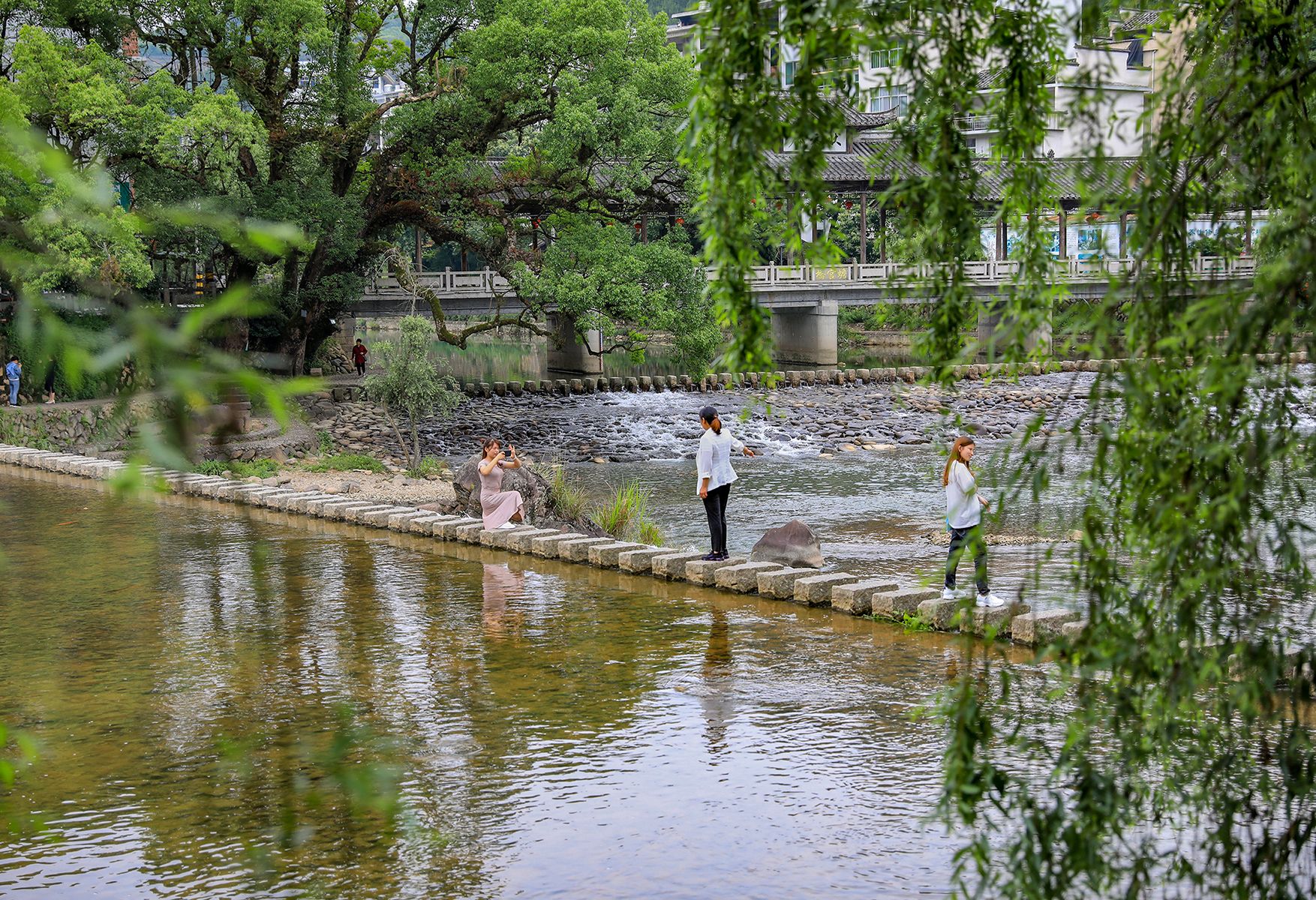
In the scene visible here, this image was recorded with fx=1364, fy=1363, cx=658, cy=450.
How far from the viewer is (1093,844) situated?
3797mm

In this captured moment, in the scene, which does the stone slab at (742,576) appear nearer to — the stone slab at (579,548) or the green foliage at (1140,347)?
the stone slab at (579,548)

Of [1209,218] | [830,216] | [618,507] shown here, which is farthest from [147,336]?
[618,507]

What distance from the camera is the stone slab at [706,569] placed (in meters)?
12.5

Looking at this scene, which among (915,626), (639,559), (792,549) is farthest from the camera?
(792,549)

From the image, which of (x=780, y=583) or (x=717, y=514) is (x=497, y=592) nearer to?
(x=717, y=514)

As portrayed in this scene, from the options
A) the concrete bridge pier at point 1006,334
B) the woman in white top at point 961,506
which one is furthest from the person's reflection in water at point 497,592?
the concrete bridge pier at point 1006,334

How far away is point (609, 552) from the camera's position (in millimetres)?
13570

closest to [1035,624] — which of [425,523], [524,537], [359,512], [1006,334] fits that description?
[1006,334]

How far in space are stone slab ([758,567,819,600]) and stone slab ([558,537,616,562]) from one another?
221 cm

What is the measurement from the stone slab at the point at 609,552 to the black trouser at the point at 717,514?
777 mm

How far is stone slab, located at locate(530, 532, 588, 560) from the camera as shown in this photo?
14164 mm

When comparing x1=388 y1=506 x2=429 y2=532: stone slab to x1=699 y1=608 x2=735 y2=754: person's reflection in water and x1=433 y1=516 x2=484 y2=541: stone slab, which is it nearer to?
x1=433 y1=516 x2=484 y2=541: stone slab

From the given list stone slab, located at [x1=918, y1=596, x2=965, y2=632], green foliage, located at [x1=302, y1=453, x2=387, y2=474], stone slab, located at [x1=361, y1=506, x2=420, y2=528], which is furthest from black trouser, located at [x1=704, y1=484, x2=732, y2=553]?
green foliage, located at [x1=302, y1=453, x2=387, y2=474]

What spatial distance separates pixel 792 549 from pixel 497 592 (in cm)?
386
